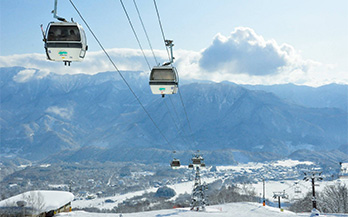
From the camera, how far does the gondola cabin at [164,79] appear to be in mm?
16109

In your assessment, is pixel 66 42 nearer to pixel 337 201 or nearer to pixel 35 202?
pixel 35 202

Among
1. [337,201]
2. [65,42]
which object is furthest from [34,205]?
[337,201]

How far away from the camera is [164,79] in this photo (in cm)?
1617

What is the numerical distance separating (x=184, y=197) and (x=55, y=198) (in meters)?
129

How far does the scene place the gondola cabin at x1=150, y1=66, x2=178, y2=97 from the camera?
16.1 metres

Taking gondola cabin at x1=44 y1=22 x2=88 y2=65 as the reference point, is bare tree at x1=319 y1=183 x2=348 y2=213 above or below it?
below

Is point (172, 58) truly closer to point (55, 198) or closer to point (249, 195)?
point (55, 198)

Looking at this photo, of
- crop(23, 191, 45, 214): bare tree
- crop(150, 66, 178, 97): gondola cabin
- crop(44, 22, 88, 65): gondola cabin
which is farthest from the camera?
crop(23, 191, 45, 214): bare tree

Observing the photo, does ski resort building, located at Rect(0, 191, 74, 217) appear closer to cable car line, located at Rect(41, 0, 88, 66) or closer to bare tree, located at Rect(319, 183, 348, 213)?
cable car line, located at Rect(41, 0, 88, 66)

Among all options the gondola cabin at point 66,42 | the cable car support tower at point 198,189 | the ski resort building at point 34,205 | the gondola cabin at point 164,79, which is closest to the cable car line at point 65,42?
the gondola cabin at point 66,42

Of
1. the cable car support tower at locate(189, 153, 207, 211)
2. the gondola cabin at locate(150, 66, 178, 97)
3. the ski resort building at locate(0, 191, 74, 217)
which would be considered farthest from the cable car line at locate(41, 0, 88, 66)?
the cable car support tower at locate(189, 153, 207, 211)

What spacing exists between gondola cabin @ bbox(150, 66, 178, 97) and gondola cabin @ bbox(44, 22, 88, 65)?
531 centimetres

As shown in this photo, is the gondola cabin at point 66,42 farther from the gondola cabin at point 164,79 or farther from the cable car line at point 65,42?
the gondola cabin at point 164,79

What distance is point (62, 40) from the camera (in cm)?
1095
